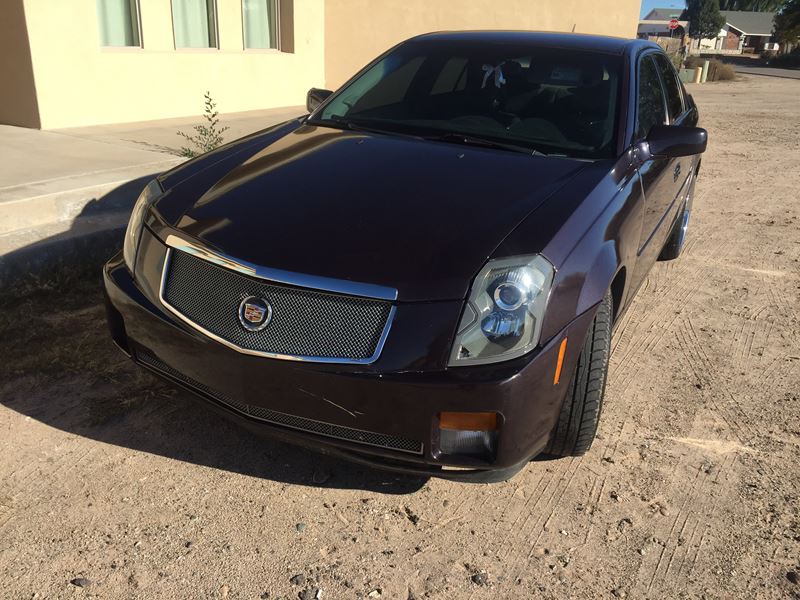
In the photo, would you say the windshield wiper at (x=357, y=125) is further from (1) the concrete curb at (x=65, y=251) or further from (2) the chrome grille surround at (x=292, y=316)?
(1) the concrete curb at (x=65, y=251)

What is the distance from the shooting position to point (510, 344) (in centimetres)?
238

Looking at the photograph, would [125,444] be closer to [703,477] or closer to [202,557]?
[202,557]

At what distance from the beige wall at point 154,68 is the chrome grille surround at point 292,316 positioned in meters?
5.98

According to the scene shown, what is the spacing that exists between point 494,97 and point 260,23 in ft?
25.4

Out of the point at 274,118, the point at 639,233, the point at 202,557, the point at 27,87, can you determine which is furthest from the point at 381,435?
the point at 274,118

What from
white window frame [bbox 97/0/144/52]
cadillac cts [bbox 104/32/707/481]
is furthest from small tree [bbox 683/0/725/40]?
cadillac cts [bbox 104/32/707/481]

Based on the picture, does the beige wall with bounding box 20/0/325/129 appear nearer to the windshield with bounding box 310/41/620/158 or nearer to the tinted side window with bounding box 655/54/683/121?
the windshield with bounding box 310/41/620/158

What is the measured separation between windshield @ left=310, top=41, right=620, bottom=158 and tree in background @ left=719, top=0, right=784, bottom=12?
389 feet

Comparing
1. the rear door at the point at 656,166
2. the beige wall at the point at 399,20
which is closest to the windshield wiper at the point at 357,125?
the rear door at the point at 656,166

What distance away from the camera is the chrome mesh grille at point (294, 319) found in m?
2.39

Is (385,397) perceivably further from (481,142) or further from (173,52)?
(173,52)

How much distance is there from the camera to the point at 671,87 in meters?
5.00

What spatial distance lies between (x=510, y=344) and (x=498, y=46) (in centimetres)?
231

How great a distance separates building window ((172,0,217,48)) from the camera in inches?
359
